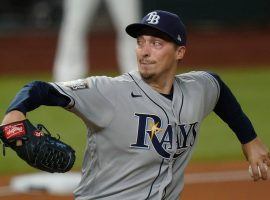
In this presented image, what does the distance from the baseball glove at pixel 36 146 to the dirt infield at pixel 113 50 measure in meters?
11.1

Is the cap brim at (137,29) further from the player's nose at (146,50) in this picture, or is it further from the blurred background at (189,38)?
the blurred background at (189,38)

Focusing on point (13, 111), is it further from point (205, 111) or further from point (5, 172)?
point (5, 172)

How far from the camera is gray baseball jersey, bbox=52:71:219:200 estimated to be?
408 cm

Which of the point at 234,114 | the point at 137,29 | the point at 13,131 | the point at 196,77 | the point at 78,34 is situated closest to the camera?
the point at 13,131

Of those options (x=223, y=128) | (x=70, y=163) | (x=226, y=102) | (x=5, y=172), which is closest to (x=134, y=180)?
(x=70, y=163)

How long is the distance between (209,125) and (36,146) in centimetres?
627

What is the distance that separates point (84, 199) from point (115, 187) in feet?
0.62

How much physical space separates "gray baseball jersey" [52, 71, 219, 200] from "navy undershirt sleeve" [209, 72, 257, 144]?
1.34 feet

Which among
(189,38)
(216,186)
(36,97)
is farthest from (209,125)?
(189,38)

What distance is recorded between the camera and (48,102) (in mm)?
3850

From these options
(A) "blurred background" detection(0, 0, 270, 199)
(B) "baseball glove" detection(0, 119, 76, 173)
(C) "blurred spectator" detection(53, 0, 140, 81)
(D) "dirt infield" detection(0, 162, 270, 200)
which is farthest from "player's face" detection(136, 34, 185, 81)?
(A) "blurred background" detection(0, 0, 270, 199)

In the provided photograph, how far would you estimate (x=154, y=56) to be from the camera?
423 centimetres

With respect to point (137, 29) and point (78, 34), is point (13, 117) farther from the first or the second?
point (78, 34)

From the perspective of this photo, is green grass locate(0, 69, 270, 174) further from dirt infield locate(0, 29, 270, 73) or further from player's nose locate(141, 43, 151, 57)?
player's nose locate(141, 43, 151, 57)
